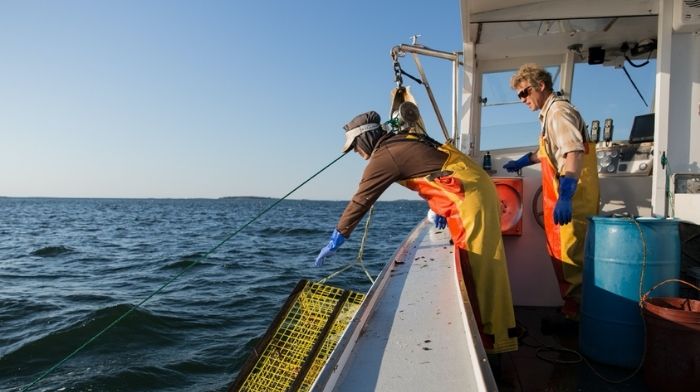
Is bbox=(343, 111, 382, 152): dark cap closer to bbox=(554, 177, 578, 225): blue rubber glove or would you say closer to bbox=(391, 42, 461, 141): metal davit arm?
bbox=(554, 177, 578, 225): blue rubber glove

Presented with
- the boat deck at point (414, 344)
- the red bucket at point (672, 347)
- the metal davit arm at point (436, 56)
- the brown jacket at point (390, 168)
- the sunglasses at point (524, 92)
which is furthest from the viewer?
the metal davit arm at point (436, 56)

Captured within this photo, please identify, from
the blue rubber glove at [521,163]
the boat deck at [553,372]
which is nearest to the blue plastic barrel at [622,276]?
the boat deck at [553,372]

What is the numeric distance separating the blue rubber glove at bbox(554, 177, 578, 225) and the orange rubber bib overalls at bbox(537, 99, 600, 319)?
25cm

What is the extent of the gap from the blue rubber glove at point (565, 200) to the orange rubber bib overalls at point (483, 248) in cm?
42

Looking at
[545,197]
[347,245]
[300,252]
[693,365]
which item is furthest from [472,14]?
[347,245]

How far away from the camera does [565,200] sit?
281 centimetres

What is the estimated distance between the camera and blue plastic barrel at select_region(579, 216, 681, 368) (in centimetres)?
248

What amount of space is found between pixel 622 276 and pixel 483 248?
721 mm

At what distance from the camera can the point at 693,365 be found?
2221 mm

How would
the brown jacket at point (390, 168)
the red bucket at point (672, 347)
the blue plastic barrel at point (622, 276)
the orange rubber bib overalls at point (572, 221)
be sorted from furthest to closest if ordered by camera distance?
the orange rubber bib overalls at point (572, 221) < the brown jacket at point (390, 168) < the blue plastic barrel at point (622, 276) < the red bucket at point (672, 347)

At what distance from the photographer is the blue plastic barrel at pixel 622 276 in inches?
97.6

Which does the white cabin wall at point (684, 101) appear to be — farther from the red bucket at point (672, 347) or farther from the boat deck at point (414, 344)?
the boat deck at point (414, 344)

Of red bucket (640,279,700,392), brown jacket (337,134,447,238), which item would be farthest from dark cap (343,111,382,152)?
red bucket (640,279,700,392)

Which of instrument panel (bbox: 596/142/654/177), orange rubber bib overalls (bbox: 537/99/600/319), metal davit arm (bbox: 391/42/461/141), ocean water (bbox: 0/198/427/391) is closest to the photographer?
orange rubber bib overalls (bbox: 537/99/600/319)
